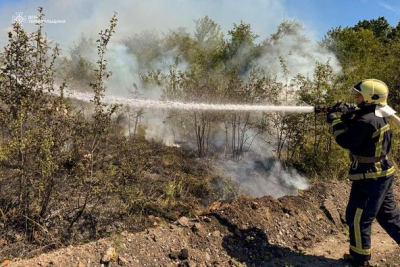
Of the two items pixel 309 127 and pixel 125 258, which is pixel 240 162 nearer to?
pixel 309 127

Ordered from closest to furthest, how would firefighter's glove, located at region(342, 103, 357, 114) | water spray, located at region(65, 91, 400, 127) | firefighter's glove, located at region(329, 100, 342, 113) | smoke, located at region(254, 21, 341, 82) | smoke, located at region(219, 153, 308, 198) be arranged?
1. firefighter's glove, located at region(342, 103, 357, 114)
2. firefighter's glove, located at region(329, 100, 342, 113)
3. water spray, located at region(65, 91, 400, 127)
4. smoke, located at region(219, 153, 308, 198)
5. smoke, located at region(254, 21, 341, 82)

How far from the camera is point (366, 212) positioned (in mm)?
3859

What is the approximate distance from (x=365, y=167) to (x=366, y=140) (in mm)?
293

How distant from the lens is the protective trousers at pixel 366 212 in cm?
384

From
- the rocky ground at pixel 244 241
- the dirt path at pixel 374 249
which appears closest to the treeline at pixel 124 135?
the rocky ground at pixel 244 241

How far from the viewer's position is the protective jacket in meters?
3.71

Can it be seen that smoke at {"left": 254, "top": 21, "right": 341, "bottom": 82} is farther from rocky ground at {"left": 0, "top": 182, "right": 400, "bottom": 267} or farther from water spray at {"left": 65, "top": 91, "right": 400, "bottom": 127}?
rocky ground at {"left": 0, "top": 182, "right": 400, "bottom": 267}

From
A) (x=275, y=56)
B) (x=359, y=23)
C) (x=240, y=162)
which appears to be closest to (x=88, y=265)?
(x=240, y=162)

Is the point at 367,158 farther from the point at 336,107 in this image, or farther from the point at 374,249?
the point at 374,249

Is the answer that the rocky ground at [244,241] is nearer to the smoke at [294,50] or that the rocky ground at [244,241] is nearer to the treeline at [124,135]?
the treeline at [124,135]

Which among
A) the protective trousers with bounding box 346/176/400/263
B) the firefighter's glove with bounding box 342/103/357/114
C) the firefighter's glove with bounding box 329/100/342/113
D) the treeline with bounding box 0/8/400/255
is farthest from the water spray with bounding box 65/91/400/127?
the protective trousers with bounding box 346/176/400/263

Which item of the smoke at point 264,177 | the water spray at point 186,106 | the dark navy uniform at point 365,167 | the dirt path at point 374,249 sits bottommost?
the dirt path at point 374,249

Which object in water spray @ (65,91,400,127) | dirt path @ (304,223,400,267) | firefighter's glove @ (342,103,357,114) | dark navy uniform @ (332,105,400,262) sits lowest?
dirt path @ (304,223,400,267)

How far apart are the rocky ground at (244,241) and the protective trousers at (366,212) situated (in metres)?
0.34
